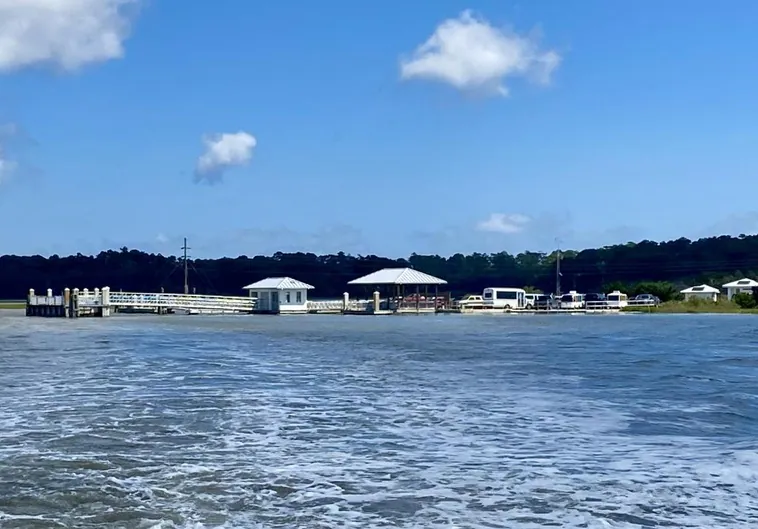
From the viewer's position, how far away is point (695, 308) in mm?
77938

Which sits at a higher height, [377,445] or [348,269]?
[348,269]

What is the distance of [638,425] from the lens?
1199cm

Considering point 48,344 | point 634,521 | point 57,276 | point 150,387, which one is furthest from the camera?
point 57,276

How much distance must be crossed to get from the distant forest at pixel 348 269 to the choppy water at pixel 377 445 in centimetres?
10162

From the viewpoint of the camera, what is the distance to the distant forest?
12306 cm

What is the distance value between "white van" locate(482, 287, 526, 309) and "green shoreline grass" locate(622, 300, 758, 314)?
31.1 ft

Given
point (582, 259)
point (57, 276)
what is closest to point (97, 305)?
point (57, 276)

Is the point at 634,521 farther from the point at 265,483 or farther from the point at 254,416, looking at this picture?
the point at 254,416

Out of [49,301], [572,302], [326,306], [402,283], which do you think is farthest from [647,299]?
[49,301]

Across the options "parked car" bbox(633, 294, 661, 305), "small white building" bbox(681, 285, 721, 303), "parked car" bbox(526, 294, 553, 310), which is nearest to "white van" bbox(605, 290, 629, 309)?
"parked car" bbox(633, 294, 661, 305)

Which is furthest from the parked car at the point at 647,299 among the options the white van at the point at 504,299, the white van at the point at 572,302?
the white van at the point at 504,299

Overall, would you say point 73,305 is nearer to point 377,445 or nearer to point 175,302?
point 175,302

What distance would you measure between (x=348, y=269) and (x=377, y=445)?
12886cm

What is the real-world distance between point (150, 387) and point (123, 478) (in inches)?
313
